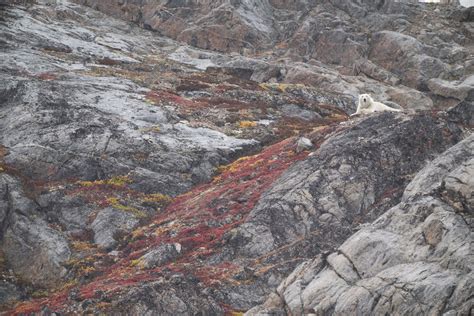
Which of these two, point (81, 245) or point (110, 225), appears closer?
point (81, 245)

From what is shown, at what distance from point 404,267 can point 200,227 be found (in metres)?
11.7

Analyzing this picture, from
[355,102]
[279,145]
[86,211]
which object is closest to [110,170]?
[86,211]

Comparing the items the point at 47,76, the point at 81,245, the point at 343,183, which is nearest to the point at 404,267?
the point at 343,183

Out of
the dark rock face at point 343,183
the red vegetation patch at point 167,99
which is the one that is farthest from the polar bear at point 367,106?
the red vegetation patch at point 167,99

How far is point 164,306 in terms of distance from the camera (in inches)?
675

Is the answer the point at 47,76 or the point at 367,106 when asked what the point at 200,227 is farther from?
the point at 47,76

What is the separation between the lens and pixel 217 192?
2653 centimetres

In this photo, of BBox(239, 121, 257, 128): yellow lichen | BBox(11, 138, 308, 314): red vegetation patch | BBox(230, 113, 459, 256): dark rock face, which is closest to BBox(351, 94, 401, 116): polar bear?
BBox(230, 113, 459, 256): dark rock face

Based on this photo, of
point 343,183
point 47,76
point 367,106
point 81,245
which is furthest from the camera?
point 47,76

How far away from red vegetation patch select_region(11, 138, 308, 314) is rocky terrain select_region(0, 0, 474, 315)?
114 mm

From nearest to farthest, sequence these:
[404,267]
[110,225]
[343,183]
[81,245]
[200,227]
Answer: [404,267] < [343,183] < [200,227] < [81,245] < [110,225]

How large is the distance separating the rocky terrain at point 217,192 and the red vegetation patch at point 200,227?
0.11 m

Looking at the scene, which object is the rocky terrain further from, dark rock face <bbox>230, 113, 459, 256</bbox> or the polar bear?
the polar bear

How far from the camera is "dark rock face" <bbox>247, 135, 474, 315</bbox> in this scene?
1197 cm
